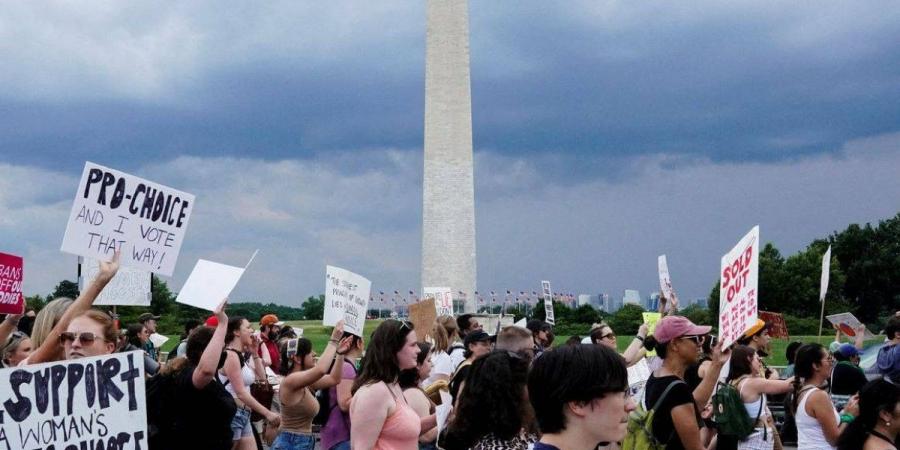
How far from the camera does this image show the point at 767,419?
8320 mm

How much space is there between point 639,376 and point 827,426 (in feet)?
10.6

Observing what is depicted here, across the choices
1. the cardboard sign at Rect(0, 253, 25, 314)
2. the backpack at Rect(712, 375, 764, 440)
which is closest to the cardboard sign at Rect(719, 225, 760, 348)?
the backpack at Rect(712, 375, 764, 440)

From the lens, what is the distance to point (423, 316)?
13055mm

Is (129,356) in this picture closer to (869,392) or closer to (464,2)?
(869,392)

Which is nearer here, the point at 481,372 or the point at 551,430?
the point at 551,430

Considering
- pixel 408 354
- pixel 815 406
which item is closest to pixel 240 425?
pixel 408 354

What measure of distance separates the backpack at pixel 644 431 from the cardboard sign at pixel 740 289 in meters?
1.30

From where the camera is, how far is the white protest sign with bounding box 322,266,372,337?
9438 millimetres

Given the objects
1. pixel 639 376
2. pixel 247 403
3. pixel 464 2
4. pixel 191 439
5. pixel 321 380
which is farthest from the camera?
pixel 464 2

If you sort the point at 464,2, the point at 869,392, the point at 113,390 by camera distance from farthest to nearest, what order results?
the point at 464,2 → the point at 869,392 → the point at 113,390

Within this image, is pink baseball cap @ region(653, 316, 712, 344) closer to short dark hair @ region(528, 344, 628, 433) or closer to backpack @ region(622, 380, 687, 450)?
backpack @ region(622, 380, 687, 450)

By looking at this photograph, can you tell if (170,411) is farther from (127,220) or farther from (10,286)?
(10,286)

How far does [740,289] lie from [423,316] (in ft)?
19.6

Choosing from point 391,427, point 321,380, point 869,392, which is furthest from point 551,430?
point 321,380
